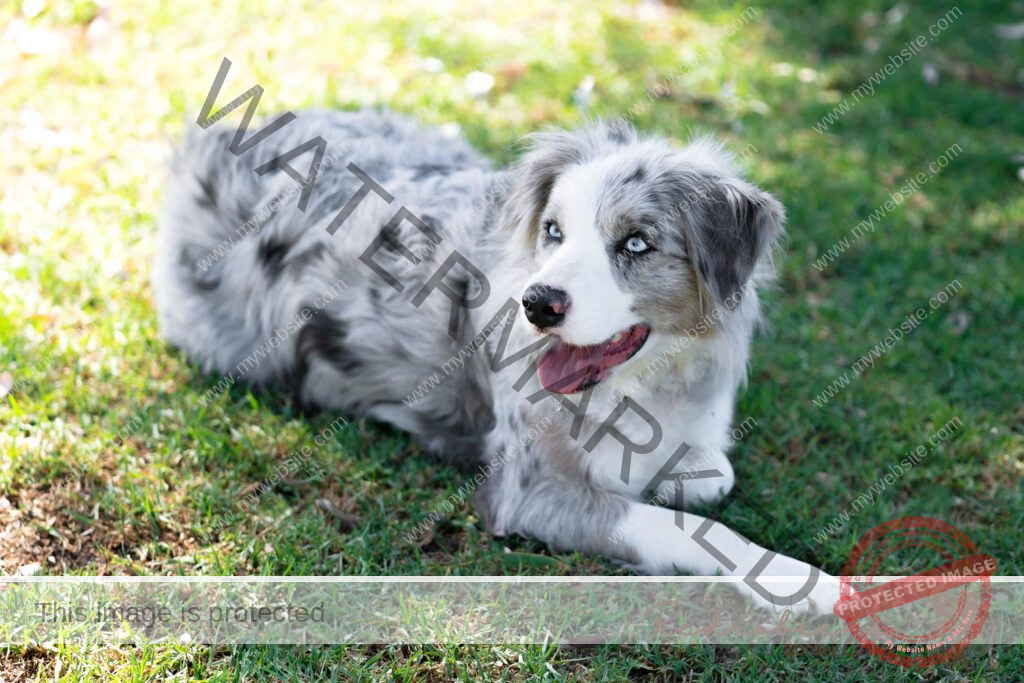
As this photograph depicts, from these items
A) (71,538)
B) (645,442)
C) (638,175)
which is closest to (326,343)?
(71,538)

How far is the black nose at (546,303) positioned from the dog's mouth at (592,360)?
0.21 metres

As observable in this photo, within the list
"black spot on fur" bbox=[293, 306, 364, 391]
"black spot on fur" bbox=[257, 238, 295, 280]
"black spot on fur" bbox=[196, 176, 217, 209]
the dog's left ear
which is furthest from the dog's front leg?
"black spot on fur" bbox=[196, 176, 217, 209]

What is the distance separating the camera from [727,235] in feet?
9.80

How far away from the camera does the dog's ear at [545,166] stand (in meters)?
3.24

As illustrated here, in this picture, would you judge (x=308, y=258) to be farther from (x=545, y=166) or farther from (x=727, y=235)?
(x=727, y=235)

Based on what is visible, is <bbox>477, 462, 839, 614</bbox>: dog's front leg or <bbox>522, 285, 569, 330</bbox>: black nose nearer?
<bbox>522, 285, 569, 330</bbox>: black nose

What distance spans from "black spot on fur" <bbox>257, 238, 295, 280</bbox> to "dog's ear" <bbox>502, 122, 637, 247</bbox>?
1060mm

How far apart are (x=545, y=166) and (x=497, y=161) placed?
6.80 feet

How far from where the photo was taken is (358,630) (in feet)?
9.36

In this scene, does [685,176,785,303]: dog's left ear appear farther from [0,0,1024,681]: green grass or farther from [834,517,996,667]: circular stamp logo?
Result: [834,517,996,667]: circular stamp logo

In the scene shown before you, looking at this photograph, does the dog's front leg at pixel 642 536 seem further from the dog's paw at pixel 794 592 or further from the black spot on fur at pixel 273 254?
the black spot on fur at pixel 273 254

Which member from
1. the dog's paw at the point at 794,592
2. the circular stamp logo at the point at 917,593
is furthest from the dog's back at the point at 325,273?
the circular stamp logo at the point at 917,593

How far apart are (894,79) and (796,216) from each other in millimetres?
2148

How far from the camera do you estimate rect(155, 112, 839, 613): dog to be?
2988 millimetres
